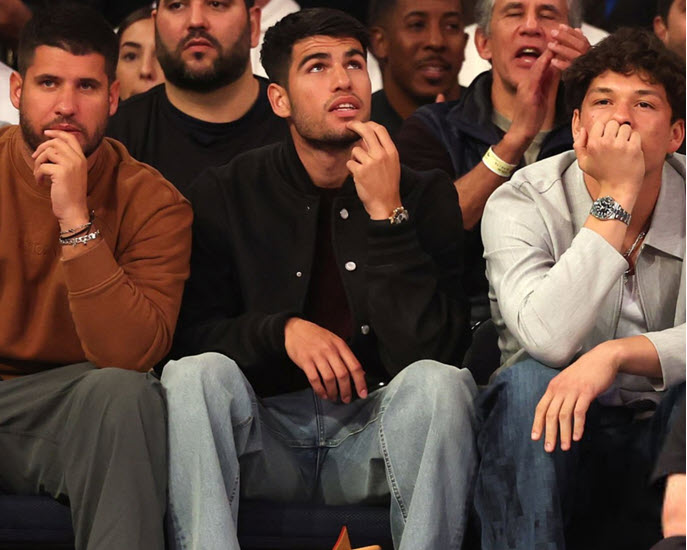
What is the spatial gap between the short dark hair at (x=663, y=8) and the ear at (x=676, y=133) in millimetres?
956

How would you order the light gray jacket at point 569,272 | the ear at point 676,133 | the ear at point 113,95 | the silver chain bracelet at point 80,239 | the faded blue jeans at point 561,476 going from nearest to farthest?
1. the faded blue jeans at point 561,476
2. the light gray jacket at point 569,272
3. the silver chain bracelet at point 80,239
4. the ear at point 676,133
5. the ear at point 113,95

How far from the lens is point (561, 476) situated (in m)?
2.19

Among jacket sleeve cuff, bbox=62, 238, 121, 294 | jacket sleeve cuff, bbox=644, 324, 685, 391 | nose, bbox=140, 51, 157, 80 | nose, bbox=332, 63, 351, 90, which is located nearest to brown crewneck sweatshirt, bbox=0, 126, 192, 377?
jacket sleeve cuff, bbox=62, 238, 121, 294

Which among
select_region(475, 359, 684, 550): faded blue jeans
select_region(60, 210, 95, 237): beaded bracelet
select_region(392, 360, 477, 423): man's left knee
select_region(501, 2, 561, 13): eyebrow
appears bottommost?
select_region(475, 359, 684, 550): faded blue jeans


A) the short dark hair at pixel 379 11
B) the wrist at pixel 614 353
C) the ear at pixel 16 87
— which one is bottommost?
the wrist at pixel 614 353

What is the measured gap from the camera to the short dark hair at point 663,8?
342cm

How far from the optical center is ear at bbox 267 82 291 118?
283cm

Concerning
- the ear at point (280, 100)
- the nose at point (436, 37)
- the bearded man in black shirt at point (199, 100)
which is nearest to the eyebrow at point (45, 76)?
the ear at point (280, 100)

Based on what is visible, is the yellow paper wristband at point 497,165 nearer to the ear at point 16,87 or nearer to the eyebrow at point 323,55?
the eyebrow at point 323,55

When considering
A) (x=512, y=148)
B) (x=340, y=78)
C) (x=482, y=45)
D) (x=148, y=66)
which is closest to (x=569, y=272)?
(x=340, y=78)

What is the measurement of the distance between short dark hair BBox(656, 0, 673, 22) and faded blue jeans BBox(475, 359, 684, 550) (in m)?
1.38

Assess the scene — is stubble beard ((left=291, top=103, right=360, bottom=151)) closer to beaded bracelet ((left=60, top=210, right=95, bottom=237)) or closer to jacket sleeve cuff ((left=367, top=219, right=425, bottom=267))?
jacket sleeve cuff ((left=367, top=219, right=425, bottom=267))

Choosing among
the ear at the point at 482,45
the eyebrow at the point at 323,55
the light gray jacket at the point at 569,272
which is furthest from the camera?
the ear at the point at 482,45

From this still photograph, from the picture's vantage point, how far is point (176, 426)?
89.4 inches
